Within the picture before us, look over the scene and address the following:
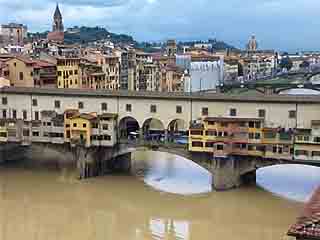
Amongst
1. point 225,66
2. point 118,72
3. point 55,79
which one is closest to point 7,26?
point 225,66

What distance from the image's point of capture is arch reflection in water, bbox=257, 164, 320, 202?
2267 centimetres

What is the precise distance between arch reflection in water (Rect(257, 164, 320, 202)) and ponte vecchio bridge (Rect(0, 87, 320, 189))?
1.59m

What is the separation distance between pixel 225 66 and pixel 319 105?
2411 inches

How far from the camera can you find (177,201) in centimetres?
2184

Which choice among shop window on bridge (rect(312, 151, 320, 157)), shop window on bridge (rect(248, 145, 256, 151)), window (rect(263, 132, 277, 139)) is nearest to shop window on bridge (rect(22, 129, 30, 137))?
shop window on bridge (rect(248, 145, 256, 151))

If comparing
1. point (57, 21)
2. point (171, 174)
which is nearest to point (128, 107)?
point (171, 174)

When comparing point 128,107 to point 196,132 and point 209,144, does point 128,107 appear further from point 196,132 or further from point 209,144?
point 209,144

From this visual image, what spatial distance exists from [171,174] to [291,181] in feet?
18.7

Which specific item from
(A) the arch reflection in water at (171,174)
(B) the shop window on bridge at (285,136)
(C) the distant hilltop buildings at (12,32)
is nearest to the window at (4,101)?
(A) the arch reflection in water at (171,174)

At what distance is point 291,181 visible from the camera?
24.8 metres

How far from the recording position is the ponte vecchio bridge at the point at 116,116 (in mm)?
22781

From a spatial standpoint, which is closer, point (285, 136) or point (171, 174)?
point (285, 136)

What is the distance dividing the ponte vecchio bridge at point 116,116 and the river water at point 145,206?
118 centimetres

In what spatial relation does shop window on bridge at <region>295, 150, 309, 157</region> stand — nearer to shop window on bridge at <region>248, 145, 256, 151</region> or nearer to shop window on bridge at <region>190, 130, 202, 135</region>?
shop window on bridge at <region>248, 145, 256, 151</region>
